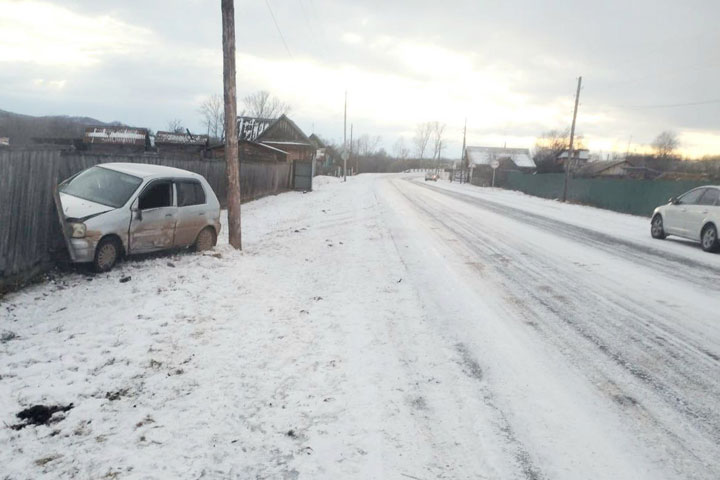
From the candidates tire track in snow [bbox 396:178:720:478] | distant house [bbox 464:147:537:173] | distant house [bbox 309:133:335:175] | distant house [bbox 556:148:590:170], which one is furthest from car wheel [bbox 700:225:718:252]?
distant house [bbox 309:133:335:175]

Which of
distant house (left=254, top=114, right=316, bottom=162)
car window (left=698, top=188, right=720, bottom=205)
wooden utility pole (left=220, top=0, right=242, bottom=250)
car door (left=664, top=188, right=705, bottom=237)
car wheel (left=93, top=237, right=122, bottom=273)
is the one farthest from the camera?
distant house (left=254, top=114, right=316, bottom=162)

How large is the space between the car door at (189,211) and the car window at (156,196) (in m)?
0.22

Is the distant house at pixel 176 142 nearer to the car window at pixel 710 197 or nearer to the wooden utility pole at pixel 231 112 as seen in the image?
the wooden utility pole at pixel 231 112

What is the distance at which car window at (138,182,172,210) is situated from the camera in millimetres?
7920

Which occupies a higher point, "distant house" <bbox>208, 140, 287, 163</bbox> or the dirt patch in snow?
"distant house" <bbox>208, 140, 287, 163</bbox>

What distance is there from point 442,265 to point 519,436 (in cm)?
567

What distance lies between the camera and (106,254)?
287 inches

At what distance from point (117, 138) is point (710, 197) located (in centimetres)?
3845

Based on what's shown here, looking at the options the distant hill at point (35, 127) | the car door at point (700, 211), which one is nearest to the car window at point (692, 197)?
the car door at point (700, 211)

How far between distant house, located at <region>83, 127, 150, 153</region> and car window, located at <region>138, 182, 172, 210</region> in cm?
3068

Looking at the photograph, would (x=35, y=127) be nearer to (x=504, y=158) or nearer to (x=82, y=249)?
(x=82, y=249)

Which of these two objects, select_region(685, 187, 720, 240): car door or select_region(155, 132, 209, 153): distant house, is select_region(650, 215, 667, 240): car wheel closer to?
select_region(685, 187, 720, 240): car door

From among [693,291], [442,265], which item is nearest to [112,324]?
[442,265]

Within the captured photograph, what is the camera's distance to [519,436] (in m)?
3.25
